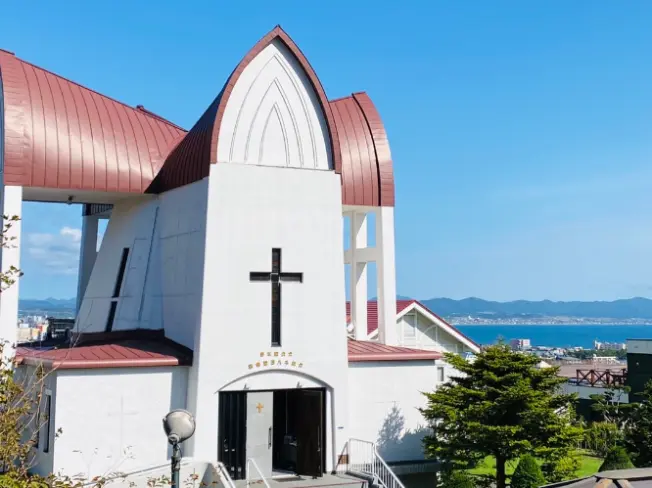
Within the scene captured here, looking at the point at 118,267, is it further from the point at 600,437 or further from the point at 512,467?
the point at 600,437

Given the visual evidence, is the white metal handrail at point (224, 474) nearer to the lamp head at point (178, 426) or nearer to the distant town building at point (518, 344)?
the lamp head at point (178, 426)

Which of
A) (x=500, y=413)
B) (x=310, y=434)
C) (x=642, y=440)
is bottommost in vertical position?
(x=642, y=440)

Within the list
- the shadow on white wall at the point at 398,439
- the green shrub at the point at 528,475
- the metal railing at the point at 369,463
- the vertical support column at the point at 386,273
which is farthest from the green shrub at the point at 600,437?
the metal railing at the point at 369,463

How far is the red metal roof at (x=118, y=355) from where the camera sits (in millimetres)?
18250

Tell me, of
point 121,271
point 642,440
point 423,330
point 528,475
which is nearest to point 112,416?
point 121,271

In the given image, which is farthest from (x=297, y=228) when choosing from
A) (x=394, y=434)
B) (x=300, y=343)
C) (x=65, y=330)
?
(x=65, y=330)

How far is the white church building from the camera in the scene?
19.0 metres

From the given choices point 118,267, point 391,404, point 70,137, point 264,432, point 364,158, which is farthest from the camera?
point 118,267

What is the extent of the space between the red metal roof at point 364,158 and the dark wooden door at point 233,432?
7438 mm

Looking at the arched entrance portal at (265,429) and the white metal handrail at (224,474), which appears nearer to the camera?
the white metal handrail at (224,474)

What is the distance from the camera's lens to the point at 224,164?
19.8 m

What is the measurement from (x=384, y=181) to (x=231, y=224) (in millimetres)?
6471

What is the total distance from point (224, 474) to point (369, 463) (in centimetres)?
412

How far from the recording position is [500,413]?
19594 millimetres
